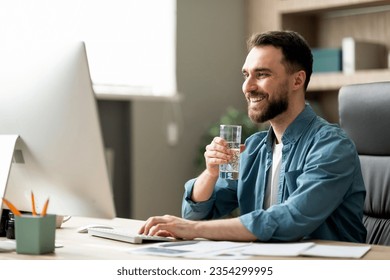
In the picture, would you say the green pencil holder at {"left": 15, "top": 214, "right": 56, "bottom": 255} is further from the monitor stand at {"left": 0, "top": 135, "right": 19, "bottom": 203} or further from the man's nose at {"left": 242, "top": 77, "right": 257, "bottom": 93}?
the man's nose at {"left": 242, "top": 77, "right": 257, "bottom": 93}

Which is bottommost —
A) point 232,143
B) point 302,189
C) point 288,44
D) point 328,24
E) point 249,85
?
point 302,189

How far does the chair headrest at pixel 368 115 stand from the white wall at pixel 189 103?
6.97ft

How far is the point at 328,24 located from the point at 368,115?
258 centimetres

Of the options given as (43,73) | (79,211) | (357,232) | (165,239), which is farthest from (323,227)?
(43,73)

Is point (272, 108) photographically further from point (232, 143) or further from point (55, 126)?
point (55, 126)

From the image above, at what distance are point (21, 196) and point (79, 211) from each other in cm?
19

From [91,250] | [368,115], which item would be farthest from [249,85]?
[91,250]

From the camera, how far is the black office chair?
6.89 feet

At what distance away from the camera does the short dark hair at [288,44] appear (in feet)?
6.71

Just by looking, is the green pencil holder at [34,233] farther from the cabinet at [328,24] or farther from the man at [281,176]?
the cabinet at [328,24]

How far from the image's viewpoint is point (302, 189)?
5.65ft

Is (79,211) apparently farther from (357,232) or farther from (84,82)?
(357,232)

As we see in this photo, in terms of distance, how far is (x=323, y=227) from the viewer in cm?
184

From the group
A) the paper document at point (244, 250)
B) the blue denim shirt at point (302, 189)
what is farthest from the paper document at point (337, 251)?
the blue denim shirt at point (302, 189)
